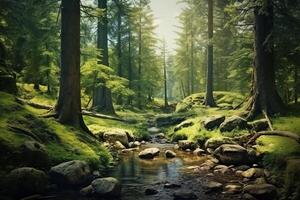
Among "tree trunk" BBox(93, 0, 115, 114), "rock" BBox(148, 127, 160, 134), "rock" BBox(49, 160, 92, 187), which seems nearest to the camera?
"rock" BBox(49, 160, 92, 187)

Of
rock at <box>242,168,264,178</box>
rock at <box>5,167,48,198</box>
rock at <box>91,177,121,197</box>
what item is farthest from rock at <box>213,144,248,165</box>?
rock at <box>5,167,48,198</box>

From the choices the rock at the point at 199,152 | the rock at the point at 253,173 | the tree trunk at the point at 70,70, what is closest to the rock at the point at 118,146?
the tree trunk at the point at 70,70

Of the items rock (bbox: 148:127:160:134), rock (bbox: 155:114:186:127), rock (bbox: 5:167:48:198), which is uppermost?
rock (bbox: 155:114:186:127)

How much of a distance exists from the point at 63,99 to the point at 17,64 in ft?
51.9

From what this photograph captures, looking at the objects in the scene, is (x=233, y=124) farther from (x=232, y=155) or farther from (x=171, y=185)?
(x=171, y=185)

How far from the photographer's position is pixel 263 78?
1683 centimetres

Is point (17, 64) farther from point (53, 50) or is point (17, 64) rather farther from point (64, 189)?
point (64, 189)

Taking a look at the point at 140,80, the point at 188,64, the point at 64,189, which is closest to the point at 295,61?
the point at 64,189

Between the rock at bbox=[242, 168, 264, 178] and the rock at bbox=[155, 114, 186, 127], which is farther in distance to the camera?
the rock at bbox=[155, 114, 186, 127]

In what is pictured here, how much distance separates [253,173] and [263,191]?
195 centimetres

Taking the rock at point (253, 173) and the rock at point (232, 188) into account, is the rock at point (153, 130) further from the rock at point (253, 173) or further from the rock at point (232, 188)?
the rock at point (232, 188)

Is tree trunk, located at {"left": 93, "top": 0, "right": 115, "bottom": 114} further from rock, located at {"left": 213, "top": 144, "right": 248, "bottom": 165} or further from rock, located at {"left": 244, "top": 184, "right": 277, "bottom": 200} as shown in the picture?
rock, located at {"left": 244, "top": 184, "right": 277, "bottom": 200}

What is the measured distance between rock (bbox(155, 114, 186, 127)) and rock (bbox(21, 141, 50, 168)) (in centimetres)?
1556

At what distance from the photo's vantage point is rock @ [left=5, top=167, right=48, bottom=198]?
852 cm
